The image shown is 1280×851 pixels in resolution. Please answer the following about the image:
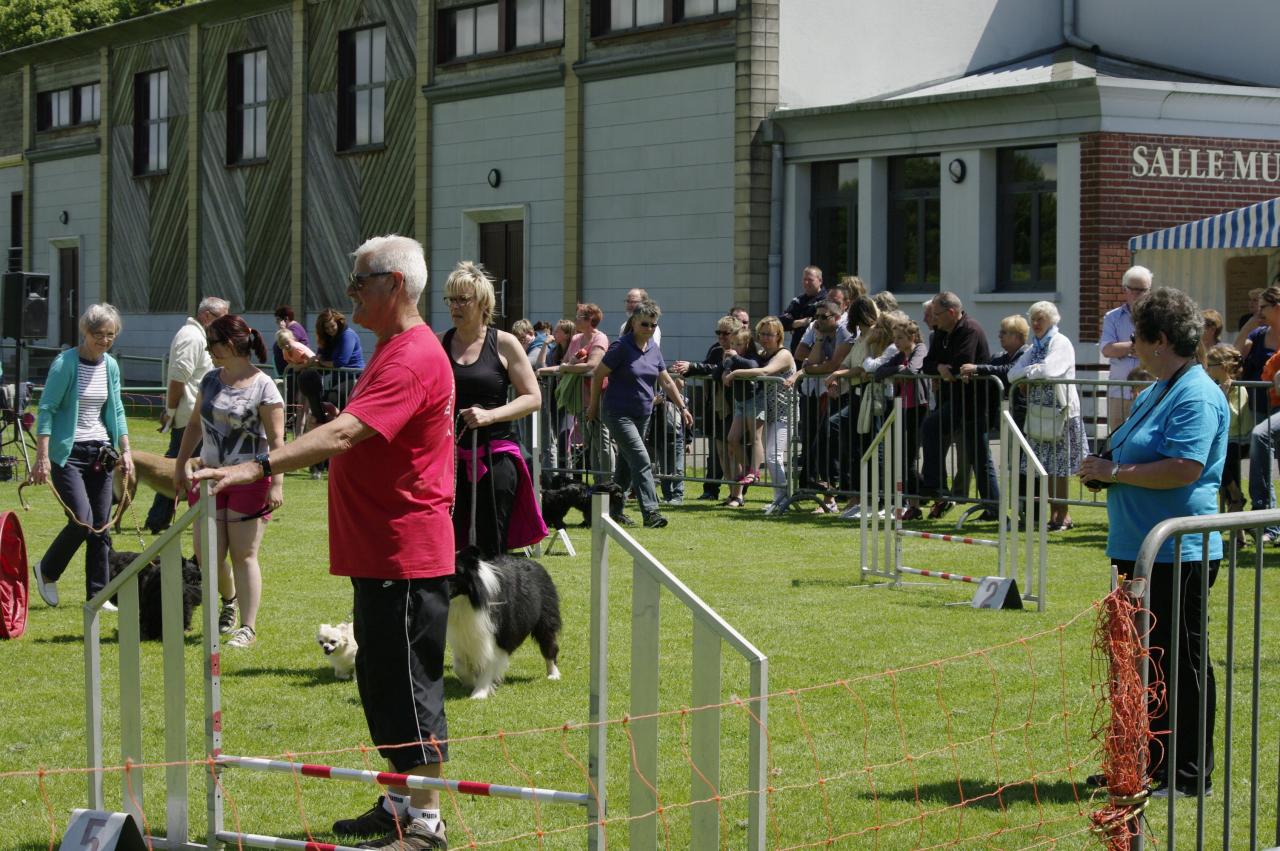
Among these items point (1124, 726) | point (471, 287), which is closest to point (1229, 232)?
point (471, 287)

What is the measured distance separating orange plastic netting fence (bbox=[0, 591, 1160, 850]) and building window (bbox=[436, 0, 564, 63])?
21045mm

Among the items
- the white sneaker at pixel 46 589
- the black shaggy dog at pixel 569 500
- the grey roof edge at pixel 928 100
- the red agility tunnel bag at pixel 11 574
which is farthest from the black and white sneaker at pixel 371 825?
the grey roof edge at pixel 928 100

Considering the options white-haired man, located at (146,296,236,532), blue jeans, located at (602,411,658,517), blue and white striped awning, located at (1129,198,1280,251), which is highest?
blue and white striped awning, located at (1129,198,1280,251)

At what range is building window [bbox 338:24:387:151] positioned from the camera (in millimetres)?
31359

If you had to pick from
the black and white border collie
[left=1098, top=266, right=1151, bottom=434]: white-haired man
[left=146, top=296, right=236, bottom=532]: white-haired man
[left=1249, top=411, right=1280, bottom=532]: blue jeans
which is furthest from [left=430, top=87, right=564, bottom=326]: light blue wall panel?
the black and white border collie

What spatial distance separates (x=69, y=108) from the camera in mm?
39969

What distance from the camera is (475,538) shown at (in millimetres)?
8328

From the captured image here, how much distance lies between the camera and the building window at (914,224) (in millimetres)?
22688

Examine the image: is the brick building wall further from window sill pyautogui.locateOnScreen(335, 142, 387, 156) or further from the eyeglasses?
the eyeglasses

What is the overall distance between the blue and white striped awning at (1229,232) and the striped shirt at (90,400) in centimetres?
1239

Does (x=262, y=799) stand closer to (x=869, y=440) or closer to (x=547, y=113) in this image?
(x=869, y=440)

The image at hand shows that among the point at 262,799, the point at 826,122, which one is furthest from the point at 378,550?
the point at 826,122

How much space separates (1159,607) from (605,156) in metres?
20.9

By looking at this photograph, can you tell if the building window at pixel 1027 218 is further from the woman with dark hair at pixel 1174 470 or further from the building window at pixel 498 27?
the woman with dark hair at pixel 1174 470
